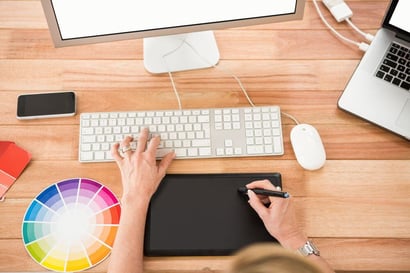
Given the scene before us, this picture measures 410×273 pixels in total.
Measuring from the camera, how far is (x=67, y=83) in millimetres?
1133

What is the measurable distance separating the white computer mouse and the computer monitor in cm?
24

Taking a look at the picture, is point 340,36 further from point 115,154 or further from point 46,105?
point 46,105

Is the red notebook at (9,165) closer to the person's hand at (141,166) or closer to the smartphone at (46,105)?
the smartphone at (46,105)

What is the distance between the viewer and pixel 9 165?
1036 millimetres

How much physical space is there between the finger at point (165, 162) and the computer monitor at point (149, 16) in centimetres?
26

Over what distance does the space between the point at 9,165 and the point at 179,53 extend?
17.5 inches

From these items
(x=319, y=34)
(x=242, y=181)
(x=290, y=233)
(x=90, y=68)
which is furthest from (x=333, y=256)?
(x=90, y=68)

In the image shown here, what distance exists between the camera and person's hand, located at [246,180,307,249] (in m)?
0.97

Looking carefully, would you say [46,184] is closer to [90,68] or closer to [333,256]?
[90,68]

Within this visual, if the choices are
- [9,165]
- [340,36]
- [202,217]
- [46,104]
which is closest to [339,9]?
[340,36]

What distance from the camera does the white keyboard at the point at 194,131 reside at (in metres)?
1.06

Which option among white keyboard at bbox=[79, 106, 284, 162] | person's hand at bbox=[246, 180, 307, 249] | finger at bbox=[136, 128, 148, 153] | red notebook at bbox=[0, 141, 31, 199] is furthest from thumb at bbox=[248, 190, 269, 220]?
red notebook at bbox=[0, 141, 31, 199]

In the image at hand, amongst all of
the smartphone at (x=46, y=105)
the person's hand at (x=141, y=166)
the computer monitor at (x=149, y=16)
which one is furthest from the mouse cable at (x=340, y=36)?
the smartphone at (x=46, y=105)

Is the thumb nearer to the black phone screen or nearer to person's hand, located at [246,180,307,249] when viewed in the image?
person's hand, located at [246,180,307,249]
